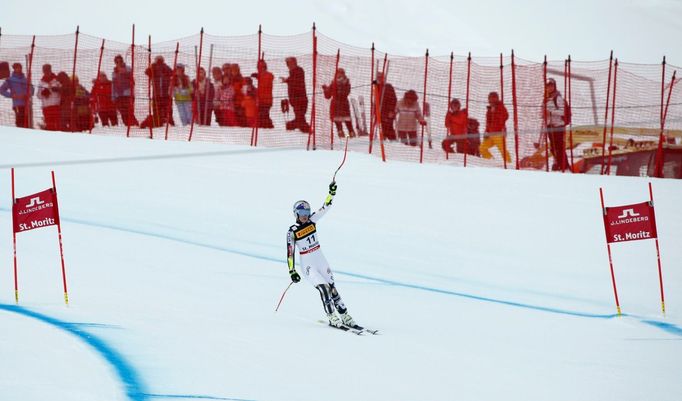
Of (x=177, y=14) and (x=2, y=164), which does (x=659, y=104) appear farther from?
(x=177, y=14)

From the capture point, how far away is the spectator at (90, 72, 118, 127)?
23.0 meters

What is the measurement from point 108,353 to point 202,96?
46.3 ft

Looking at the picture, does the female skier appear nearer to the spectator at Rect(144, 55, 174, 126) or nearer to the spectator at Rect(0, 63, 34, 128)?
the spectator at Rect(144, 55, 174, 126)

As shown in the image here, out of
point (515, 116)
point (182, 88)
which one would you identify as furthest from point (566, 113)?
point (182, 88)

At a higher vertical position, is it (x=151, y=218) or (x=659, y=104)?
(x=659, y=104)

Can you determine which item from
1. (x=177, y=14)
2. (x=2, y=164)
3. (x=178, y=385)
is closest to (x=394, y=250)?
A: (x=178, y=385)

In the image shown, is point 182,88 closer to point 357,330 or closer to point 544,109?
point 544,109

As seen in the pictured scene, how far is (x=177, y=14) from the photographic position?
42.7 meters

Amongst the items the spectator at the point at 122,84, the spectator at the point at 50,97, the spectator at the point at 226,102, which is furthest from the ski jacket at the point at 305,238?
the spectator at the point at 50,97

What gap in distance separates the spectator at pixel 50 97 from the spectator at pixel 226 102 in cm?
447

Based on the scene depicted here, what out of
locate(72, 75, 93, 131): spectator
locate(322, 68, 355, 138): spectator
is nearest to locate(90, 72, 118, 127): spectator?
locate(72, 75, 93, 131): spectator

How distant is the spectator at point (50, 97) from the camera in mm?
23062

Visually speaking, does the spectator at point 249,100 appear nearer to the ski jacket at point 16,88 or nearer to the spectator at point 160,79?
the spectator at point 160,79

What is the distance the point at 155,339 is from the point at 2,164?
12.9m
